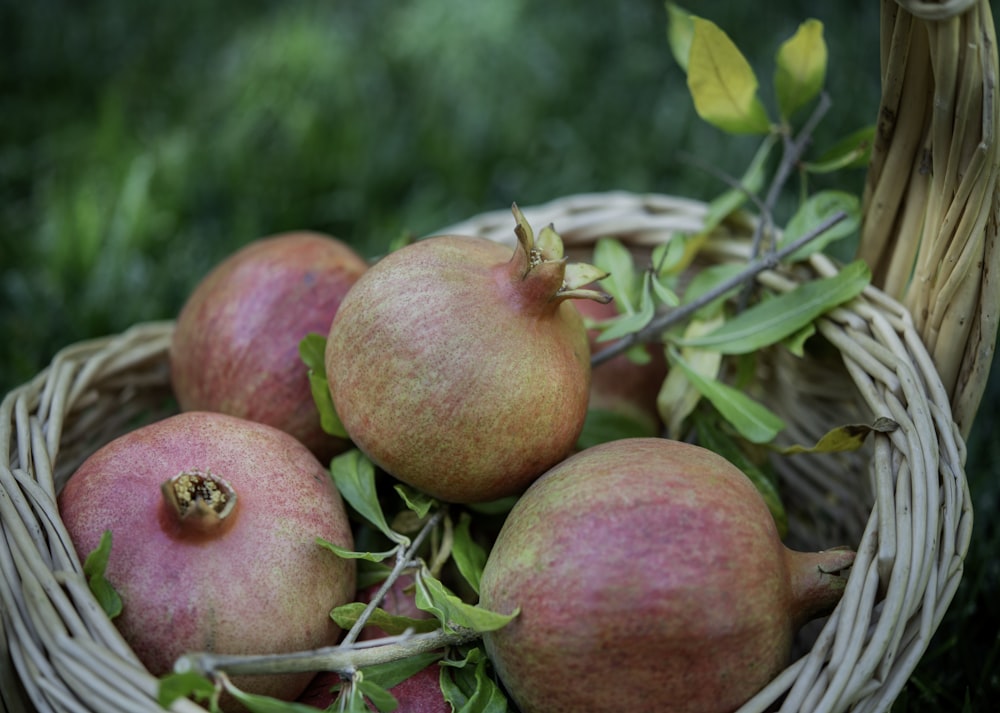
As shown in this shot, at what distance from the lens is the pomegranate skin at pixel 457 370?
4.55ft

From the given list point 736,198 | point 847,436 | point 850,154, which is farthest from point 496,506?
point 850,154

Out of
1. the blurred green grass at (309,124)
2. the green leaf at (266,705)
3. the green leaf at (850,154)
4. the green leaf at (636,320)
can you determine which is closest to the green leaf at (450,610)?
the green leaf at (266,705)

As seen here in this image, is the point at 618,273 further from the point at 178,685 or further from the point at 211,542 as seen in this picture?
the point at 178,685

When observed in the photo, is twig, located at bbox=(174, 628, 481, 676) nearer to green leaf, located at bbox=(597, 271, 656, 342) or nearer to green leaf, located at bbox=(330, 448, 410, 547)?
green leaf, located at bbox=(330, 448, 410, 547)

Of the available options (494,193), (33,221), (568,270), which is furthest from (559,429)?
(33,221)

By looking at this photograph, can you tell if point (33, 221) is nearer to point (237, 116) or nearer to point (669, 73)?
point (237, 116)

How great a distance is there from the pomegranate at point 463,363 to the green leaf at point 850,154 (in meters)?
0.69

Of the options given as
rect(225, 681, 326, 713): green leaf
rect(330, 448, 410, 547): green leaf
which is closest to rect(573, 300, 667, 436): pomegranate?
rect(330, 448, 410, 547): green leaf

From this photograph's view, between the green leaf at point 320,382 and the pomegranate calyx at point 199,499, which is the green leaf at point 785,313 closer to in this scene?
the green leaf at point 320,382

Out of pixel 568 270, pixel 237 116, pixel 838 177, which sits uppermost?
pixel 568 270

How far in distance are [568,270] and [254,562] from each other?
2.08 ft

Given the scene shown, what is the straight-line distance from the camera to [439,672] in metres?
1.41

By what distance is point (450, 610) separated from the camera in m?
1.34

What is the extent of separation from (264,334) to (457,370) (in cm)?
54
